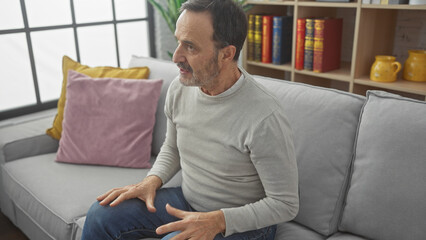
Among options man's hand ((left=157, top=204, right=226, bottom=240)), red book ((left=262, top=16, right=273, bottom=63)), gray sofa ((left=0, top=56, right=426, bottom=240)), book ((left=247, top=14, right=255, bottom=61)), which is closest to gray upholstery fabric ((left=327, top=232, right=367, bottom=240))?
gray sofa ((left=0, top=56, right=426, bottom=240))

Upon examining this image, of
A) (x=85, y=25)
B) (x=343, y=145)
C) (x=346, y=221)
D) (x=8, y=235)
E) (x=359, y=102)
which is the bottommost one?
(x=8, y=235)

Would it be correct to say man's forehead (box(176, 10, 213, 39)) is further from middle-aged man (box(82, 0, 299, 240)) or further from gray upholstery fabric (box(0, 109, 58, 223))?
gray upholstery fabric (box(0, 109, 58, 223))

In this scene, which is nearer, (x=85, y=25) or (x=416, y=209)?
(x=416, y=209)

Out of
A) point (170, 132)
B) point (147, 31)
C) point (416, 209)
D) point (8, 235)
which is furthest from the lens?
point (147, 31)

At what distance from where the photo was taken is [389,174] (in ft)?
3.72

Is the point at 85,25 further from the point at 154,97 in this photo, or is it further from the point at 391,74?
the point at 391,74

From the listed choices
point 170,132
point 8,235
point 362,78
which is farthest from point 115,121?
point 362,78

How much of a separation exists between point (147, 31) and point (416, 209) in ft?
Result: 7.81

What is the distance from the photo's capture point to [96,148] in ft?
5.69

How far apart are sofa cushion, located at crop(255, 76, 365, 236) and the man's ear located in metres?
0.37

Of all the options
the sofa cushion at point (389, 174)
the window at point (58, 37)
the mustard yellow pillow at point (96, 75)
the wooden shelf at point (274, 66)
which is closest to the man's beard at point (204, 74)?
the sofa cushion at point (389, 174)

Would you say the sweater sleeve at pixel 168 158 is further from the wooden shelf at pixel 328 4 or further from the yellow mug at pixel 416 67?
the yellow mug at pixel 416 67

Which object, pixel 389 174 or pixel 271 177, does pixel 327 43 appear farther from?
pixel 271 177

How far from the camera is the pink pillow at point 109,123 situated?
5.67ft
